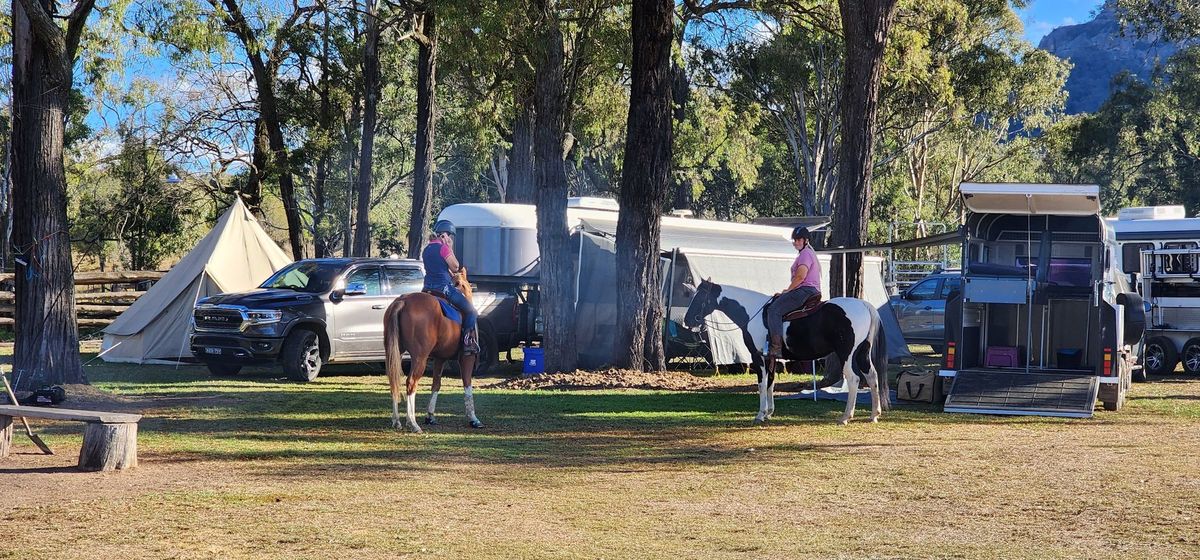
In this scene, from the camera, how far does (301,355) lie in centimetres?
1720

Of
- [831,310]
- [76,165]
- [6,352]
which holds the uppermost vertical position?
[76,165]

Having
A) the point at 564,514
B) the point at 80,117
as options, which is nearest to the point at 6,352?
the point at 564,514

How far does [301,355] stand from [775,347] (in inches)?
287

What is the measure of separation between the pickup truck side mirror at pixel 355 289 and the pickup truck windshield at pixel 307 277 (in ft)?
0.78

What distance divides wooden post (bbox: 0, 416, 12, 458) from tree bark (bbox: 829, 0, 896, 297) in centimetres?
1046

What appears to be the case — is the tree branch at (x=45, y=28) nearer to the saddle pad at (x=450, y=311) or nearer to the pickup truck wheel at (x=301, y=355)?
the pickup truck wheel at (x=301, y=355)

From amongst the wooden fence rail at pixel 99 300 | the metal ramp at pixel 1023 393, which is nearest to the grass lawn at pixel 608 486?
the metal ramp at pixel 1023 393

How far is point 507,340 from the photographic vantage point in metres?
20.2

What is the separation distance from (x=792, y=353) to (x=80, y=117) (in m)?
35.5

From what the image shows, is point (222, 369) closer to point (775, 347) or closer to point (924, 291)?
point (775, 347)

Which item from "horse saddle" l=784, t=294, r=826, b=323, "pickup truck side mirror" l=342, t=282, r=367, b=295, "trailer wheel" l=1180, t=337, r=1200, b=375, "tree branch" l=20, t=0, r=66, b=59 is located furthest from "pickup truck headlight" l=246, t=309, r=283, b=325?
"trailer wheel" l=1180, t=337, r=1200, b=375

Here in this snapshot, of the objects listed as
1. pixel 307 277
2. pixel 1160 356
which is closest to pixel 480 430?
pixel 307 277

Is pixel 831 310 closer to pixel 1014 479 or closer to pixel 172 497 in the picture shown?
pixel 1014 479

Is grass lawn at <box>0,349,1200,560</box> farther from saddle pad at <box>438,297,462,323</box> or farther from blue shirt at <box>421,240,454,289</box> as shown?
blue shirt at <box>421,240,454,289</box>
